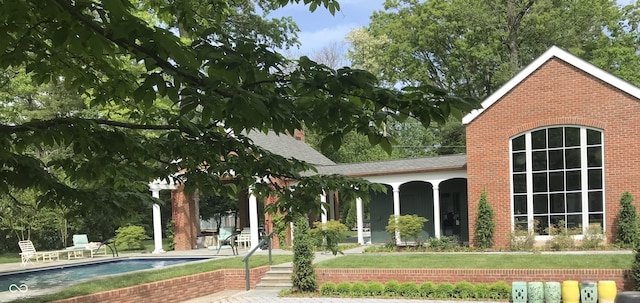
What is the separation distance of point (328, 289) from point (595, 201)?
30.9 ft

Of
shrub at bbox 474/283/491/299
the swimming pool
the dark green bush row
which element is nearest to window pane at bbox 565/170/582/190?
the dark green bush row

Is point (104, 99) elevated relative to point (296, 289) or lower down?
elevated

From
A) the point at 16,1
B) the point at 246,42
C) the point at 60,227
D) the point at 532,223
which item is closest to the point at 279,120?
the point at 246,42

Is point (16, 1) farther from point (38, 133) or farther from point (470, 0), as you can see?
point (470, 0)

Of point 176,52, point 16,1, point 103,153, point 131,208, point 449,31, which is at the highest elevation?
point 449,31

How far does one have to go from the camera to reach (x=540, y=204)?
56.6 ft

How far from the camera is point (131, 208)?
12.7 ft

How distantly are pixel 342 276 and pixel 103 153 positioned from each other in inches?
398

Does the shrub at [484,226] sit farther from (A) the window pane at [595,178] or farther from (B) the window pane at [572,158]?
(A) the window pane at [595,178]

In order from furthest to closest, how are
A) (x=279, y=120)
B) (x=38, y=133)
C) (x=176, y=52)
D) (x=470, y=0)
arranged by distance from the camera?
(x=470, y=0) < (x=38, y=133) < (x=279, y=120) < (x=176, y=52)

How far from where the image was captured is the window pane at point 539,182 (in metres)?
17.2

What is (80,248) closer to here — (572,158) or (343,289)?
(343,289)

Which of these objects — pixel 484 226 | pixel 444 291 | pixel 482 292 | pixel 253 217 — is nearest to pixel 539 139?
pixel 484 226

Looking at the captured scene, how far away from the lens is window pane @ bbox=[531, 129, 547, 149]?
17.2m
